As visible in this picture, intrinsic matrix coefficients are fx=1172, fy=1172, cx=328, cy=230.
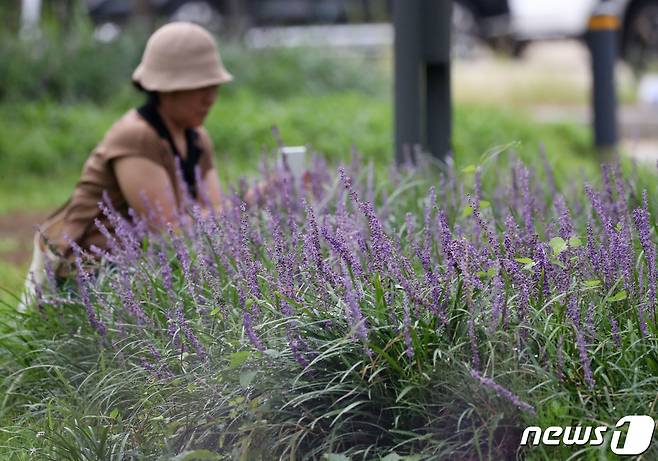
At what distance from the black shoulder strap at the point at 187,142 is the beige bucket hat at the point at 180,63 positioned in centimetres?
11

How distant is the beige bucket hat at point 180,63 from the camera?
4.75m

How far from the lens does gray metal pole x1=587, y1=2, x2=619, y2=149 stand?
8.46m

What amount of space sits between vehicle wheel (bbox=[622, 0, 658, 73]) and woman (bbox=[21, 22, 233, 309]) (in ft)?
40.0

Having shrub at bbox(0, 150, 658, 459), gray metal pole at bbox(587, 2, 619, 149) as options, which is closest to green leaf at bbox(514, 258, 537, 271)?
shrub at bbox(0, 150, 658, 459)

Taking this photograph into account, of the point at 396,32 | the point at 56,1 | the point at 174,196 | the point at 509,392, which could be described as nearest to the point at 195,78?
the point at 174,196

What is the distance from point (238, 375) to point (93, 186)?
1.91 meters

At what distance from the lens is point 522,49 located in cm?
1747

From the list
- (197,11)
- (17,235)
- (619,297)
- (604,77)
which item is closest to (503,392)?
(619,297)

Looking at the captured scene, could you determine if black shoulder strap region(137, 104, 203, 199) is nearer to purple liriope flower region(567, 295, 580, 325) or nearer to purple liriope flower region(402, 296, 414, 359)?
purple liriope flower region(402, 296, 414, 359)

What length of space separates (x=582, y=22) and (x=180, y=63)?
41.1ft

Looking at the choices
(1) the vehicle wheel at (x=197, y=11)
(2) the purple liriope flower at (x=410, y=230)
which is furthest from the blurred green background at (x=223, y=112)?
(1) the vehicle wheel at (x=197, y=11)

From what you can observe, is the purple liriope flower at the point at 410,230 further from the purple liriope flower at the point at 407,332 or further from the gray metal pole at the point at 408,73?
the gray metal pole at the point at 408,73

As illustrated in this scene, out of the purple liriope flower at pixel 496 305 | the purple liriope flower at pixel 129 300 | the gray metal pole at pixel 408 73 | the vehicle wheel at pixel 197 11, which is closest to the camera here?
the purple liriope flower at pixel 496 305

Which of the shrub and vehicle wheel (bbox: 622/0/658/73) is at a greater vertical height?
the shrub
